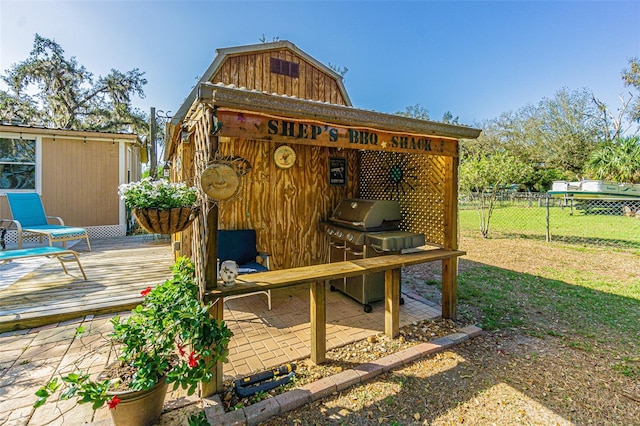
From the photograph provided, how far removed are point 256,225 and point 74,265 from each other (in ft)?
11.3

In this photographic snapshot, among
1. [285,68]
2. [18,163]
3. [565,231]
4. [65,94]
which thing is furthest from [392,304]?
[65,94]

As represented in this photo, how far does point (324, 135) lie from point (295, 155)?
1.74 metres

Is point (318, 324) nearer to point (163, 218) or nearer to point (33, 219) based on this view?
point (163, 218)

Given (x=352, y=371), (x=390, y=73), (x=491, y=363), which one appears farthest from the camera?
(x=390, y=73)

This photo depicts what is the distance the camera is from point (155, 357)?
5.74 ft

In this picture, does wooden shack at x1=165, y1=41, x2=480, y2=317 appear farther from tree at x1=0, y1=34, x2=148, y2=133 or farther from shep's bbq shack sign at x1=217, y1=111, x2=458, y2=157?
tree at x1=0, y1=34, x2=148, y2=133

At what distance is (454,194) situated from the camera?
11.0ft

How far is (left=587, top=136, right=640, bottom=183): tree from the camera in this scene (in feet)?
51.5

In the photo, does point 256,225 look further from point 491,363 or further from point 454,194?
point 491,363

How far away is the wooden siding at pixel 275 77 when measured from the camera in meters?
5.11

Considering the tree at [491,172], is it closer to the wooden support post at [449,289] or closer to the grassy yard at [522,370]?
the grassy yard at [522,370]

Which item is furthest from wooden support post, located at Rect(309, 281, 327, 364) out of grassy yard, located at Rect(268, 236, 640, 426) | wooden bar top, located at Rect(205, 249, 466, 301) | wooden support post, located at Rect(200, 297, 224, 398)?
wooden support post, located at Rect(200, 297, 224, 398)

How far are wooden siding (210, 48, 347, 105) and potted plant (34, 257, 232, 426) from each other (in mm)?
4363

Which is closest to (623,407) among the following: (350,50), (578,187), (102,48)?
(350,50)
